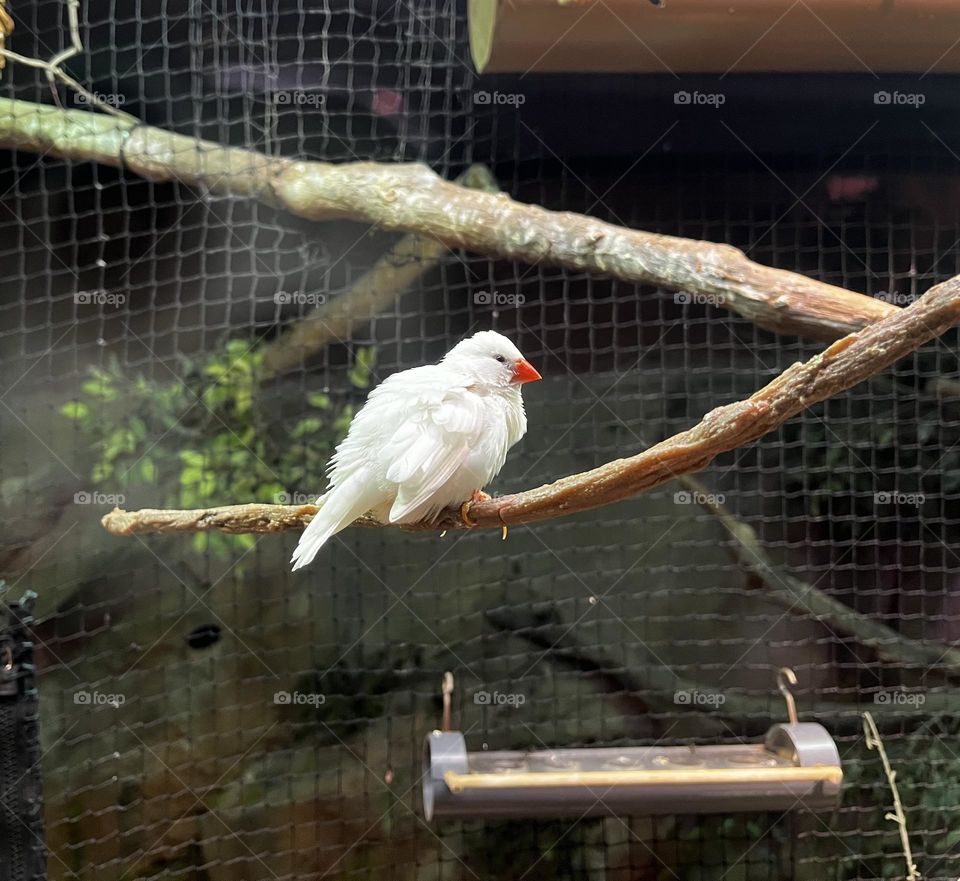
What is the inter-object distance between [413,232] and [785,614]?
1202mm

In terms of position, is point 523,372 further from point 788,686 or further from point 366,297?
point 788,686

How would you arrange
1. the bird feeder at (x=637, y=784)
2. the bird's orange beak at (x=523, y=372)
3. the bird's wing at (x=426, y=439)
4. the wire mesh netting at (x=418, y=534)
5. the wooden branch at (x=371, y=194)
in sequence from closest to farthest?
1. the bird's wing at (x=426, y=439)
2. the bird's orange beak at (x=523, y=372)
3. the bird feeder at (x=637, y=784)
4. the wooden branch at (x=371, y=194)
5. the wire mesh netting at (x=418, y=534)

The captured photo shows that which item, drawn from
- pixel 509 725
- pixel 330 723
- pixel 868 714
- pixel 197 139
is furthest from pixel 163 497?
pixel 868 714

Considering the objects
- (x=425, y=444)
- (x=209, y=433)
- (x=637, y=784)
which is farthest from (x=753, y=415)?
(x=209, y=433)

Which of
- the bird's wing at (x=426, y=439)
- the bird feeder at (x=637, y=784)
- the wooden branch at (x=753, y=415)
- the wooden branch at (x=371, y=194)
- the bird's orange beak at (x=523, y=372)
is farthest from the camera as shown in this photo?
the wooden branch at (x=371, y=194)

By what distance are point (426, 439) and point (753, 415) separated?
1.68ft

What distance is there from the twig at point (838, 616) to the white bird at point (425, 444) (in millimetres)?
686

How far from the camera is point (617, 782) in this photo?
63.7 inches

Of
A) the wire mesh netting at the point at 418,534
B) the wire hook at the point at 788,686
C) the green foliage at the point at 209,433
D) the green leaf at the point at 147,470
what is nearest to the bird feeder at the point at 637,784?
the wire hook at the point at 788,686

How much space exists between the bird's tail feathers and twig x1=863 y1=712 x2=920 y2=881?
1.33m

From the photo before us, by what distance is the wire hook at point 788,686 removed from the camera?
5.99 feet

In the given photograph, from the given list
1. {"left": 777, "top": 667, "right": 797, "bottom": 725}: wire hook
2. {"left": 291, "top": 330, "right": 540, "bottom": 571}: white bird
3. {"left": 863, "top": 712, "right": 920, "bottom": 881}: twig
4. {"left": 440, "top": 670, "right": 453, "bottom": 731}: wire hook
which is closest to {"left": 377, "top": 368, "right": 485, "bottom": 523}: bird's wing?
{"left": 291, "top": 330, "right": 540, "bottom": 571}: white bird

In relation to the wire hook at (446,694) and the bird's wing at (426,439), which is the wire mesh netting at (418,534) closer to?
the wire hook at (446,694)

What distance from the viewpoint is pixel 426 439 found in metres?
1.34
